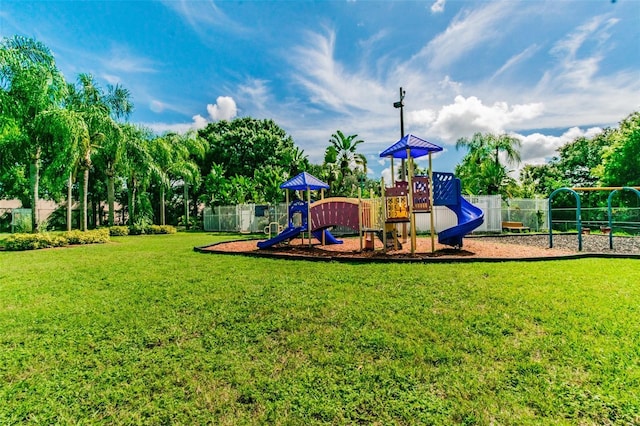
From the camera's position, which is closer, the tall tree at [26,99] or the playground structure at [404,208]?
the playground structure at [404,208]

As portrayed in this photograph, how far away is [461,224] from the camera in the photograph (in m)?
9.62

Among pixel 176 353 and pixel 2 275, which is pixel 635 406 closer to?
pixel 176 353

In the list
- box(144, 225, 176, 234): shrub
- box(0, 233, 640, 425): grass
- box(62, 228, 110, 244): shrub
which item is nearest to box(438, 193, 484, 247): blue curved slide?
box(0, 233, 640, 425): grass

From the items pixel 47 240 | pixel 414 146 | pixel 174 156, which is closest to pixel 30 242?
pixel 47 240

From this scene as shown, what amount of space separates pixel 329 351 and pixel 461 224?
24.7 feet

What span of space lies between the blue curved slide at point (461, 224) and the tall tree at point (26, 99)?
54.7 feet

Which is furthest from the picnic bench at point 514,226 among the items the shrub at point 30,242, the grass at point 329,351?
the shrub at point 30,242

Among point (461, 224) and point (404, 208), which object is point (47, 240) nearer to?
point (404, 208)

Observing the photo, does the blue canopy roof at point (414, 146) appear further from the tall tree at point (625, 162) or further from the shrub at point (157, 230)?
the tall tree at point (625, 162)

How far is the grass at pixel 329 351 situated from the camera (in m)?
2.54

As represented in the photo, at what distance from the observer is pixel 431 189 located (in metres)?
9.62

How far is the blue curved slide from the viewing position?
9484 mm

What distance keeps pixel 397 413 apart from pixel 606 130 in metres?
41.8

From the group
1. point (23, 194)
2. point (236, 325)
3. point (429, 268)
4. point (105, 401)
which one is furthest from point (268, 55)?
point (23, 194)
